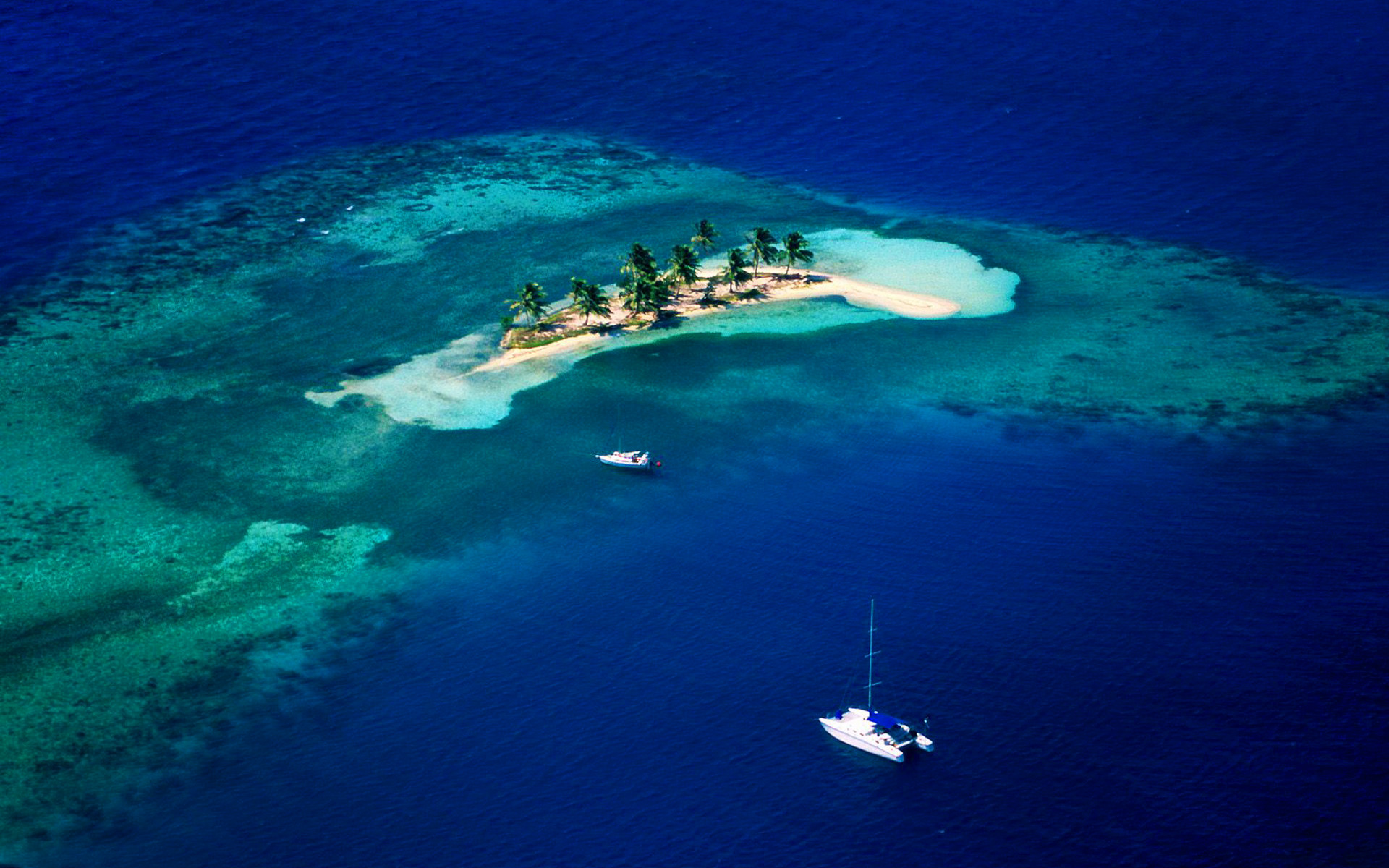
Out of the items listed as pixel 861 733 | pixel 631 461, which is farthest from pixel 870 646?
pixel 631 461

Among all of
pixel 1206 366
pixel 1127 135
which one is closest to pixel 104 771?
pixel 1206 366

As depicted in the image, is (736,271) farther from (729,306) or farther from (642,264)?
(642,264)

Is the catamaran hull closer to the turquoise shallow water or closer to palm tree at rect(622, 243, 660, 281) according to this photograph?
the turquoise shallow water

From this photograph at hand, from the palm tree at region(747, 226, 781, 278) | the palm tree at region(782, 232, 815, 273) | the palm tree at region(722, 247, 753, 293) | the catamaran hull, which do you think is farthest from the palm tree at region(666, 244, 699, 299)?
the catamaran hull

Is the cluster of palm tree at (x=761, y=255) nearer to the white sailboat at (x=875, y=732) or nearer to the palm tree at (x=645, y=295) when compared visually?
the palm tree at (x=645, y=295)

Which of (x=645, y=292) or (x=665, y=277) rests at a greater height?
(x=665, y=277)

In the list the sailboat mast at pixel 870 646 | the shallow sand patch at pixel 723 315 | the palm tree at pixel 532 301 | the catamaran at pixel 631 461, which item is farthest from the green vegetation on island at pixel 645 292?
the sailboat mast at pixel 870 646
